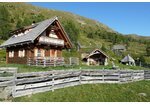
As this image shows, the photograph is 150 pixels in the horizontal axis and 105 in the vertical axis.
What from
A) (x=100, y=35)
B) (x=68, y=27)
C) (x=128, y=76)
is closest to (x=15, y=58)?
(x=128, y=76)

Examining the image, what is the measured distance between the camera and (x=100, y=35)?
508ft

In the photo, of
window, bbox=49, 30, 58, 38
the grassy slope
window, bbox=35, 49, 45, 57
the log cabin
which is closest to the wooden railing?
the log cabin

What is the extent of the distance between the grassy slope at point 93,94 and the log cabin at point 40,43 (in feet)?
51.4

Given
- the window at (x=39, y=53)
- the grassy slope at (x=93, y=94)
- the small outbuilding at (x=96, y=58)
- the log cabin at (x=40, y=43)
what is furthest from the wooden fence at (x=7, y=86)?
the small outbuilding at (x=96, y=58)

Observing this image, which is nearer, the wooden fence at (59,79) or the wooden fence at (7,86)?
the wooden fence at (7,86)

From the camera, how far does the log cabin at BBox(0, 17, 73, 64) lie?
33938 mm

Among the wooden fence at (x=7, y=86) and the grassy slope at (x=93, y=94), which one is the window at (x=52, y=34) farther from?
the wooden fence at (x=7, y=86)

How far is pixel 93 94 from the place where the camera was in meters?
16.9

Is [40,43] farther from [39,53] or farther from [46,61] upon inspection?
[46,61]

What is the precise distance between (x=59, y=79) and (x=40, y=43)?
16923 millimetres

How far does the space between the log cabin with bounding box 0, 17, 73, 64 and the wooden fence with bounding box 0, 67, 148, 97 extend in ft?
45.3

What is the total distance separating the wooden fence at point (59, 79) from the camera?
14.8 metres

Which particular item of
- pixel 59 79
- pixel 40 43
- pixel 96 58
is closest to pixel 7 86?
pixel 59 79

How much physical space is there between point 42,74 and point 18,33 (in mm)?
26795
